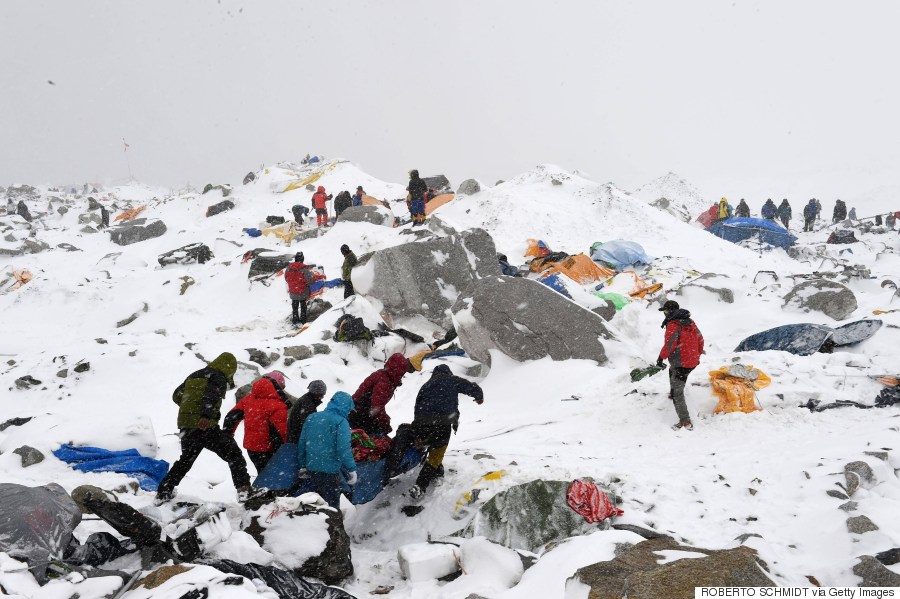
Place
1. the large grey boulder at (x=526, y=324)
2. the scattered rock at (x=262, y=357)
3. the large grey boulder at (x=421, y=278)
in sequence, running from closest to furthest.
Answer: the large grey boulder at (x=526, y=324), the scattered rock at (x=262, y=357), the large grey boulder at (x=421, y=278)

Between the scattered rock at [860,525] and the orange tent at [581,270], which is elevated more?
the orange tent at [581,270]

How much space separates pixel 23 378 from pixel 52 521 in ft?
22.1

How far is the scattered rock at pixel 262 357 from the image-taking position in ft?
33.7

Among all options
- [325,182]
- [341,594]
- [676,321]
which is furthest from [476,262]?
[325,182]

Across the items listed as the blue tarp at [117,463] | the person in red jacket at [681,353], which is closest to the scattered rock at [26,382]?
the blue tarp at [117,463]

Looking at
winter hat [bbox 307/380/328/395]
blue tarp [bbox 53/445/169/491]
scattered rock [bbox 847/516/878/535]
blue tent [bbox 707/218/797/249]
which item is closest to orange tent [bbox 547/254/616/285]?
blue tent [bbox 707/218/797/249]

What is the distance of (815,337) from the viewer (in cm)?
852

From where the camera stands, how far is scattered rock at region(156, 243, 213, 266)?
2000 cm

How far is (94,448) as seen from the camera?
20.6ft

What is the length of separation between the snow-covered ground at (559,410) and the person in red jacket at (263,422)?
3.23 ft

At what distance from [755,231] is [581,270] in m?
11.0

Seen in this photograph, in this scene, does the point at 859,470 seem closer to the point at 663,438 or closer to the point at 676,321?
the point at 663,438

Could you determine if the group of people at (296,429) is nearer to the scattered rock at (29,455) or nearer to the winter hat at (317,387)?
the winter hat at (317,387)

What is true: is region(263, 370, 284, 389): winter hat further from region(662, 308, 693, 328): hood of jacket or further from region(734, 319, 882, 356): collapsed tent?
region(734, 319, 882, 356): collapsed tent
